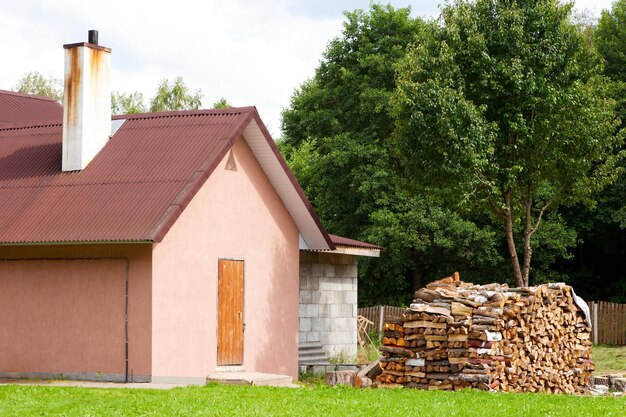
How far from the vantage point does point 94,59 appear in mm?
19234

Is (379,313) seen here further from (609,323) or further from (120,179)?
(120,179)

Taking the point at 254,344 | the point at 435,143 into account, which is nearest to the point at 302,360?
the point at 254,344

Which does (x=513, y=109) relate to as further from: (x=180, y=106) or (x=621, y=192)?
(x=180, y=106)

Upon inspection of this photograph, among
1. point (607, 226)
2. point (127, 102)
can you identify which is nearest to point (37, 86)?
point (127, 102)

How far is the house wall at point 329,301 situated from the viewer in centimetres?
2277

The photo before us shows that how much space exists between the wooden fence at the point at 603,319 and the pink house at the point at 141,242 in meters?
13.2

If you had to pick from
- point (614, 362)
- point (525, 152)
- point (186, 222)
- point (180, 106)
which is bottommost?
point (614, 362)

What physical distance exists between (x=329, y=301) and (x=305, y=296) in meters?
0.90

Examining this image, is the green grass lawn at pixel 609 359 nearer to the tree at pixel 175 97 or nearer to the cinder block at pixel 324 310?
the cinder block at pixel 324 310

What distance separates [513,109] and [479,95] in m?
0.79

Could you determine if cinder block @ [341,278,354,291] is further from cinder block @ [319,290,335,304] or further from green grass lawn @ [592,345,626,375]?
green grass lawn @ [592,345,626,375]

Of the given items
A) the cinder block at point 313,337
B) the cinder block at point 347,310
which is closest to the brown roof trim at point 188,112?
the cinder block at point 313,337

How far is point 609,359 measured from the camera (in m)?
27.7

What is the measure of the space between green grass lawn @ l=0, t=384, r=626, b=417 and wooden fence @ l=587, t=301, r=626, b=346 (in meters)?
19.0
